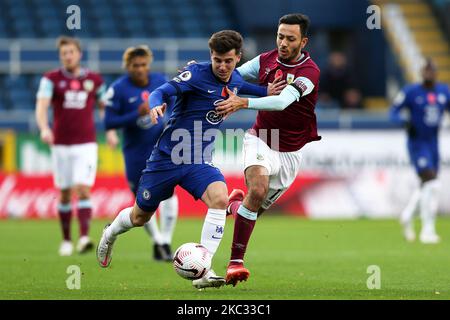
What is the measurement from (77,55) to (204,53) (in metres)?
10.7

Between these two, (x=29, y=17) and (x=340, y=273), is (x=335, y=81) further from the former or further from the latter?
(x=340, y=273)

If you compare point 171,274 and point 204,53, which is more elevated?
point 204,53

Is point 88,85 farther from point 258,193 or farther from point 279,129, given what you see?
point 258,193

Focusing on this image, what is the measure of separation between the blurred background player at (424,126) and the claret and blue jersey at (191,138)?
672 centimetres

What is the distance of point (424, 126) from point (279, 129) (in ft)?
20.1

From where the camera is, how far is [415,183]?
19641 mm

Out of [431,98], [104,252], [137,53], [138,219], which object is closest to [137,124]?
[137,53]

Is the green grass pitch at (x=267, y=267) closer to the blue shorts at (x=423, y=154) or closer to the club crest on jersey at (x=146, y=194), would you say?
the club crest on jersey at (x=146, y=194)

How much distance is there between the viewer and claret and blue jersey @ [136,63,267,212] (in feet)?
28.8

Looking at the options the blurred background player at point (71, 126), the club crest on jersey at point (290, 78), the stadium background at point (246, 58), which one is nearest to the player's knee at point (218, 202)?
the club crest on jersey at point (290, 78)

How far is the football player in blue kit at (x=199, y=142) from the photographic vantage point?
340 inches

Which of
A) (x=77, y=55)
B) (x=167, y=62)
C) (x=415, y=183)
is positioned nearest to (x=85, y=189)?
(x=77, y=55)

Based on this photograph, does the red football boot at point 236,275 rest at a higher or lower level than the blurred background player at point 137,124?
lower
